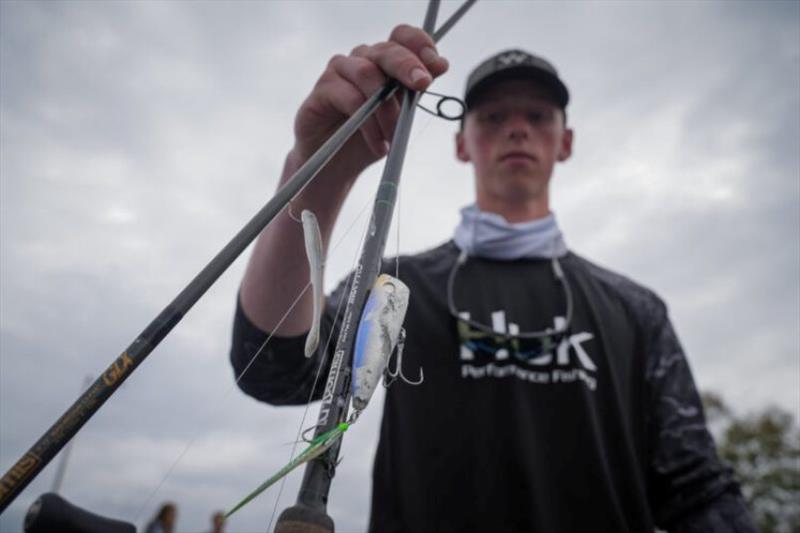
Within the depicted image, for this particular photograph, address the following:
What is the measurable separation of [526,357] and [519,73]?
199 cm

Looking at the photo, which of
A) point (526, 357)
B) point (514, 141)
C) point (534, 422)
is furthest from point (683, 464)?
point (514, 141)

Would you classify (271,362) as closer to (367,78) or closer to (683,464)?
(367,78)

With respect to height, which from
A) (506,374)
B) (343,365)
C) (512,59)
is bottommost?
(343,365)

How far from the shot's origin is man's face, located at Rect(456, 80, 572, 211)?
3.38m

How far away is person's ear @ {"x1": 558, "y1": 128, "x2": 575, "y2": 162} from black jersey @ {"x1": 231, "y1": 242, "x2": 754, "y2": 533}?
1.31 meters

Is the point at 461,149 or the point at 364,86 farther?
the point at 461,149

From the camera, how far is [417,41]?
1815 mm

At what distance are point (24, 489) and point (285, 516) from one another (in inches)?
17.6

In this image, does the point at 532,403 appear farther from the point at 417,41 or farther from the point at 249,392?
the point at 417,41

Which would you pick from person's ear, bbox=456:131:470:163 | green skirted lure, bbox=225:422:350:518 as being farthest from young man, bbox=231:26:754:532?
green skirted lure, bbox=225:422:350:518

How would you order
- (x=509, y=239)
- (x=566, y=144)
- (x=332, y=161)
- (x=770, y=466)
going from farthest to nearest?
1. (x=770, y=466)
2. (x=566, y=144)
3. (x=509, y=239)
4. (x=332, y=161)

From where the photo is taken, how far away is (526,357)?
2779 millimetres

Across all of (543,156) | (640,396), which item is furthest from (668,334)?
(543,156)

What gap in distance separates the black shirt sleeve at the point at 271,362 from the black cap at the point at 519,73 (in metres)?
2.09
